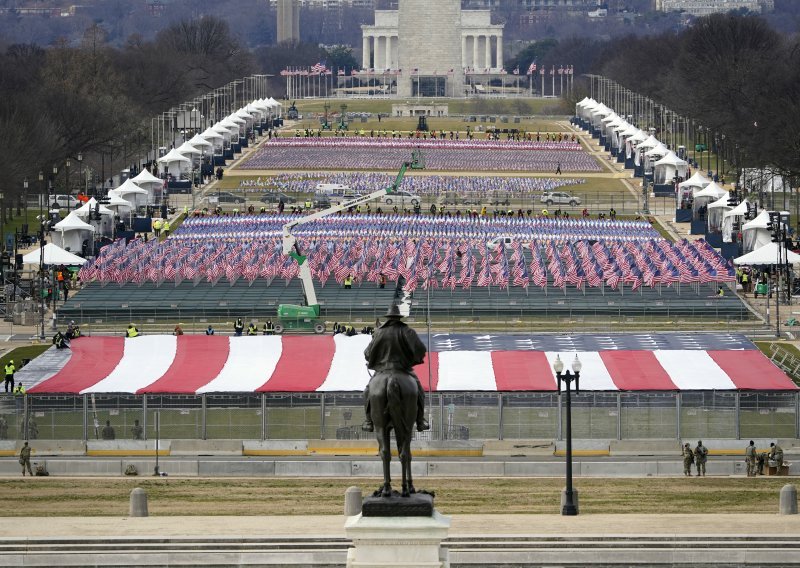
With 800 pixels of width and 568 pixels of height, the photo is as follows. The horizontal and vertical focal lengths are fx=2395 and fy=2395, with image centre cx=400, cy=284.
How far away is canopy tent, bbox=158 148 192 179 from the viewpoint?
469ft

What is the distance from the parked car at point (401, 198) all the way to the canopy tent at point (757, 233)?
28.7 metres

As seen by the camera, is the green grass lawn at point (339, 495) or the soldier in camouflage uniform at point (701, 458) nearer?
the green grass lawn at point (339, 495)

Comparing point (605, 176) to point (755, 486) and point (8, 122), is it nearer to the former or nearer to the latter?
point (8, 122)

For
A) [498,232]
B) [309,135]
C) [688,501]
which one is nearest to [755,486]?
[688,501]

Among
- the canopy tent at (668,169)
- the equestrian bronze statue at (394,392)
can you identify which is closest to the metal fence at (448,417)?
the equestrian bronze statue at (394,392)

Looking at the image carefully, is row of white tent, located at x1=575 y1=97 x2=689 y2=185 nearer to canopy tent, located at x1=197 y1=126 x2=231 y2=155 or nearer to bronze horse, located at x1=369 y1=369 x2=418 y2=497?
canopy tent, located at x1=197 y1=126 x2=231 y2=155

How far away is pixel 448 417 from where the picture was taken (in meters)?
60.8

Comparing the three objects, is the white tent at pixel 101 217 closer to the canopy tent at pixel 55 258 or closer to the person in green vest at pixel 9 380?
the canopy tent at pixel 55 258

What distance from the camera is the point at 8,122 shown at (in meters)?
133

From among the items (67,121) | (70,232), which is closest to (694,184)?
(70,232)

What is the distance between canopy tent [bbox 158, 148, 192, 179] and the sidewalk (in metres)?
97.1

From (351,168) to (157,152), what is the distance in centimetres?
1972

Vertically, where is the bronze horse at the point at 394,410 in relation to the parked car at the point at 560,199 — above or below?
above

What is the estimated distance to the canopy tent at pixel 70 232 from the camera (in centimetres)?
10262
